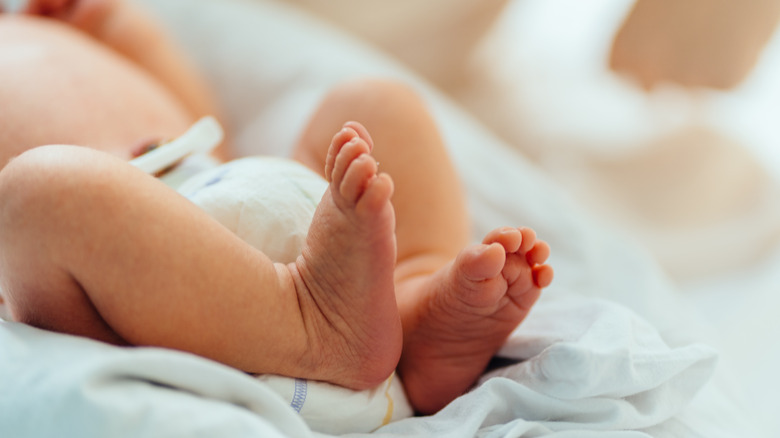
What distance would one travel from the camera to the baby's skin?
1.76 ft

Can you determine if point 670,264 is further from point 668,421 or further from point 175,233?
point 175,233

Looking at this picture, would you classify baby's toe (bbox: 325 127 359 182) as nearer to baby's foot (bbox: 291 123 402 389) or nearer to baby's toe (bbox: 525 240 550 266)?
baby's foot (bbox: 291 123 402 389)

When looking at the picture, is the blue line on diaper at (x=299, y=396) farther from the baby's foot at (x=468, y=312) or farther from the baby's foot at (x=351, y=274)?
the baby's foot at (x=468, y=312)

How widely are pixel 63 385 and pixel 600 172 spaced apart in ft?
3.26

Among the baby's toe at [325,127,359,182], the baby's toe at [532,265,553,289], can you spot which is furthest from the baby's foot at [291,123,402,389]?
the baby's toe at [532,265,553,289]

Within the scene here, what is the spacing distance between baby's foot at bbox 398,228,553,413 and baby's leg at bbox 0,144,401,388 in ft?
0.19

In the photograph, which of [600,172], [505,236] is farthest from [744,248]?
[505,236]

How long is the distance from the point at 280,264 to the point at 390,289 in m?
0.10

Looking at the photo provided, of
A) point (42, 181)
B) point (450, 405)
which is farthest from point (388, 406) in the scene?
point (42, 181)

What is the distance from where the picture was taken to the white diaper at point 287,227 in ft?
1.97

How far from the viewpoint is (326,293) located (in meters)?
0.58

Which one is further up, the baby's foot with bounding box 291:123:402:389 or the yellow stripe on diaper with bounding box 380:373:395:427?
the baby's foot with bounding box 291:123:402:389

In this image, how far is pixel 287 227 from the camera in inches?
25.4

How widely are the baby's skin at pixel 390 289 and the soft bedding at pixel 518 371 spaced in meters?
0.04
